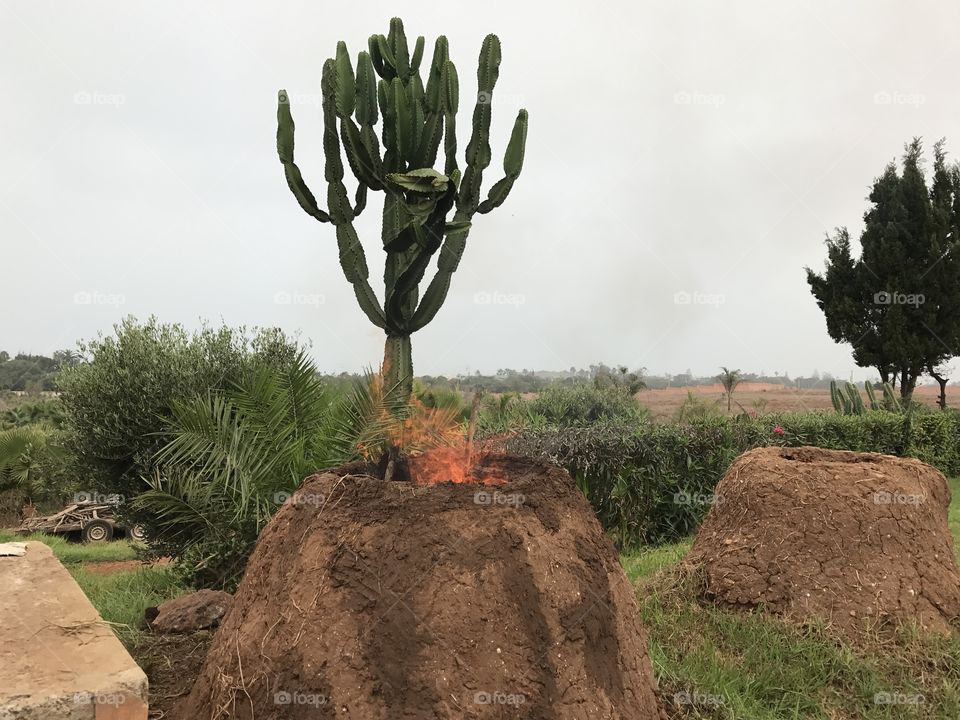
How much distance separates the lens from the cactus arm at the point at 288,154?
31.2 ft

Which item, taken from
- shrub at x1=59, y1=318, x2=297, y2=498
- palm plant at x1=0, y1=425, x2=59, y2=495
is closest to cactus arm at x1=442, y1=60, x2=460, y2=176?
shrub at x1=59, y1=318, x2=297, y2=498

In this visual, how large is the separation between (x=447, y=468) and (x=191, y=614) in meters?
2.11

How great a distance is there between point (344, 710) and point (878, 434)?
49.1 ft

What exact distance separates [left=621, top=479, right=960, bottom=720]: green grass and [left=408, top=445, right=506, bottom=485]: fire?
5.72 ft

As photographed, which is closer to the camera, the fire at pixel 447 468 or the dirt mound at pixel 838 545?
the fire at pixel 447 468

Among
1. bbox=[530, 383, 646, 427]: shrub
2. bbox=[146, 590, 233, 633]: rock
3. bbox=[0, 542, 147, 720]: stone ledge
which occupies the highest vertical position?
bbox=[530, 383, 646, 427]: shrub

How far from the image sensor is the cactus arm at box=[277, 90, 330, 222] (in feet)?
31.2

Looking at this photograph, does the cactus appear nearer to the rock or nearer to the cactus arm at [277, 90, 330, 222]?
the cactus arm at [277, 90, 330, 222]

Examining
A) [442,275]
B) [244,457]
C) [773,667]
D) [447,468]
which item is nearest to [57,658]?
[447,468]

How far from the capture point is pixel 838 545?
5.67 m

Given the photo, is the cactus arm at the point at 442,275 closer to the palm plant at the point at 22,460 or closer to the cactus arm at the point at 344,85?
the cactus arm at the point at 344,85

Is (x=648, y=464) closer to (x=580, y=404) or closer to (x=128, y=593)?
(x=128, y=593)

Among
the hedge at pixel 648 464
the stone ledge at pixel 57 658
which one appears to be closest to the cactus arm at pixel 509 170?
the hedge at pixel 648 464

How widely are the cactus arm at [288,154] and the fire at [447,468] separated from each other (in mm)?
6482
